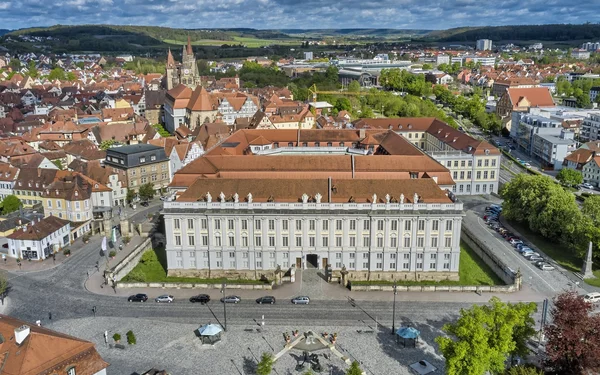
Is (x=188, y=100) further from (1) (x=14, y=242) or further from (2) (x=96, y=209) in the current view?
(1) (x=14, y=242)

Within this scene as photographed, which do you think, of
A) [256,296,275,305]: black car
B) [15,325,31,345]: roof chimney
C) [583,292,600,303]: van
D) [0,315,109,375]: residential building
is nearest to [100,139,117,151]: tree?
[256,296,275,305]: black car

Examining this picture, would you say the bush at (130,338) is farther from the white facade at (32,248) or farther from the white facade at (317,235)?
the white facade at (32,248)

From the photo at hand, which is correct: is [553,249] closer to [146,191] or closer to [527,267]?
[527,267]

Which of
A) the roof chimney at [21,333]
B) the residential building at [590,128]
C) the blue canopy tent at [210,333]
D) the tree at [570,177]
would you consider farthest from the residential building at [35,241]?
the residential building at [590,128]

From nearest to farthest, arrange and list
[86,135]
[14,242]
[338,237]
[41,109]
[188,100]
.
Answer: [338,237] < [14,242] < [86,135] < [188,100] < [41,109]

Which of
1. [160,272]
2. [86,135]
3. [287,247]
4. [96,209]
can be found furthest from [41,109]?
[287,247]

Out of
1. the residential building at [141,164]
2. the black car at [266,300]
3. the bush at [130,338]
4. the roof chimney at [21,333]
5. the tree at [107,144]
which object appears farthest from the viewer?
the tree at [107,144]
